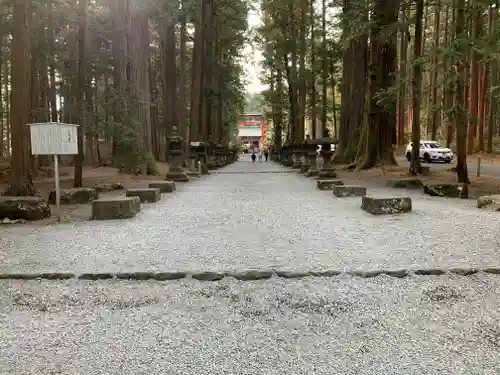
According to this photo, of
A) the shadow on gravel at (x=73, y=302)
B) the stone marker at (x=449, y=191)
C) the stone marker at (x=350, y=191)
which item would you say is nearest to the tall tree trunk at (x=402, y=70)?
the stone marker at (x=449, y=191)

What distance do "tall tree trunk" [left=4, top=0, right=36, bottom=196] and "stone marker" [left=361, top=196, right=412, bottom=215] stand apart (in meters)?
6.41

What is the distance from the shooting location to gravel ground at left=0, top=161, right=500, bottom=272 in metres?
4.70

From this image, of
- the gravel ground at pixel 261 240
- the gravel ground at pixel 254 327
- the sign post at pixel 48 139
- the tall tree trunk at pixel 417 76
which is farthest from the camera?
the tall tree trunk at pixel 417 76

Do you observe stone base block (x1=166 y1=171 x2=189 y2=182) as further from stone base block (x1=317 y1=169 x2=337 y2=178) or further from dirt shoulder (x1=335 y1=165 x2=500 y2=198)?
dirt shoulder (x1=335 y1=165 x2=500 y2=198)

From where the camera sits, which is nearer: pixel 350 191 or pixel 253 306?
pixel 253 306

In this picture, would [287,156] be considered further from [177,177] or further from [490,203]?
[490,203]

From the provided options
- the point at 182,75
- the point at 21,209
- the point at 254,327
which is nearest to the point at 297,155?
the point at 182,75

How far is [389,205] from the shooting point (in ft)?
25.1

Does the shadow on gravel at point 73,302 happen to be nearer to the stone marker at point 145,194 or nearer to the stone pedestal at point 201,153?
the stone marker at point 145,194

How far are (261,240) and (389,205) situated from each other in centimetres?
282

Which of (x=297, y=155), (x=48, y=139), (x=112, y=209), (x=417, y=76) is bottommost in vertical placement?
(x=112, y=209)

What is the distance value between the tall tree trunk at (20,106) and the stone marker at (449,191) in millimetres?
8531

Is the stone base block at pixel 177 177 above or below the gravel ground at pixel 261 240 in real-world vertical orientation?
above

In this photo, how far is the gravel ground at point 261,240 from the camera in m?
4.70
